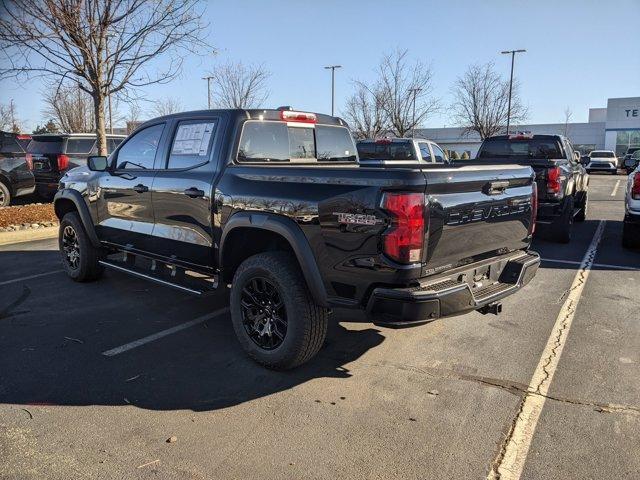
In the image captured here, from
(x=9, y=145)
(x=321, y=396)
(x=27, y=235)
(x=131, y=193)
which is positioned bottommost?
(x=321, y=396)

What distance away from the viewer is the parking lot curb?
912 cm

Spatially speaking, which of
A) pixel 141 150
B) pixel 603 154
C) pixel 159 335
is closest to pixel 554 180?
pixel 141 150

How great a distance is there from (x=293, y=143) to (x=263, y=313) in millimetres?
1738

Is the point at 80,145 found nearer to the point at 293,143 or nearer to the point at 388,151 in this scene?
the point at 388,151

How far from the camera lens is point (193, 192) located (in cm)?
438

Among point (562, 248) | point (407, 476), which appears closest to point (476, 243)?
point (407, 476)

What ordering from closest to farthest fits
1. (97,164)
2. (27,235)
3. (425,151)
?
(97,164) < (27,235) < (425,151)

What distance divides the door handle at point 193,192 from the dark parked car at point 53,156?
10202mm

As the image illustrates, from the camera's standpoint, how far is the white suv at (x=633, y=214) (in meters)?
7.83

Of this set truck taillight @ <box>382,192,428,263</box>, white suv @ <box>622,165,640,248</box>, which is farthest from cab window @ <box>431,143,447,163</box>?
truck taillight @ <box>382,192,428,263</box>

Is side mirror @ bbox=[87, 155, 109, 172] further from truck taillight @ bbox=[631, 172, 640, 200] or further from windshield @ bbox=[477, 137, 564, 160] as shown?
truck taillight @ bbox=[631, 172, 640, 200]

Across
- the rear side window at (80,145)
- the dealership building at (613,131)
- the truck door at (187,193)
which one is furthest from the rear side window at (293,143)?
the dealership building at (613,131)

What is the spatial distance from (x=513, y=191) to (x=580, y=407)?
5.41ft

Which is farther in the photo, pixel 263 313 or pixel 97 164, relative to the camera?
pixel 97 164
